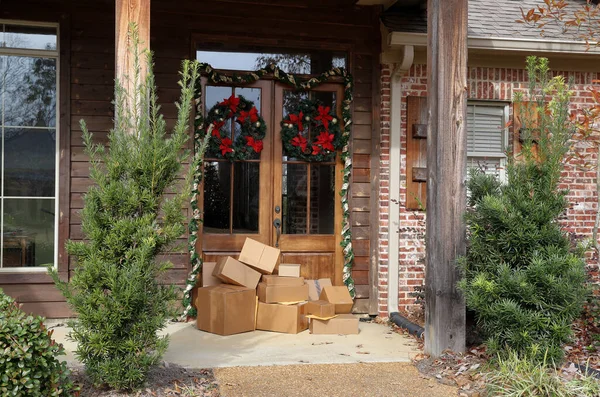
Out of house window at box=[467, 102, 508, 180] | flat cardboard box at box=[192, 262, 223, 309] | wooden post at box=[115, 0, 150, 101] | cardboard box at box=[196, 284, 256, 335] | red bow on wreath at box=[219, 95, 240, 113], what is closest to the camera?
wooden post at box=[115, 0, 150, 101]

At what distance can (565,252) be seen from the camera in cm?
441

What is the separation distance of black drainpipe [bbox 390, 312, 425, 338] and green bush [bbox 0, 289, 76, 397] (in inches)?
130

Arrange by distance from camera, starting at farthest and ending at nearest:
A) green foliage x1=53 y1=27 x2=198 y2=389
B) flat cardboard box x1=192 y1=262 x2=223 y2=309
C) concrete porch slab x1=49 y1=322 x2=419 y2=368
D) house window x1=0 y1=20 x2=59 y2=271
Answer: flat cardboard box x1=192 y1=262 x2=223 y2=309 < house window x1=0 y1=20 x2=59 y2=271 < concrete porch slab x1=49 y1=322 x2=419 y2=368 < green foliage x1=53 y1=27 x2=198 y2=389

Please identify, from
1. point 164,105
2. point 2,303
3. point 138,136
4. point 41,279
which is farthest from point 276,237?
point 2,303

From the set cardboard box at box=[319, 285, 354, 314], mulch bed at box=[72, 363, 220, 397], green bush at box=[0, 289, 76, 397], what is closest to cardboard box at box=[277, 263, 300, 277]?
cardboard box at box=[319, 285, 354, 314]

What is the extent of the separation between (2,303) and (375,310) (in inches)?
163

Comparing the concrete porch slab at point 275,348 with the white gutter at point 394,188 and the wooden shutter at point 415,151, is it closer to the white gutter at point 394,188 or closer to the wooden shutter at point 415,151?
the white gutter at point 394,188

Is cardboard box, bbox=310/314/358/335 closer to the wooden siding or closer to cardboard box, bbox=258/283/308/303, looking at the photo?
cardboard box, bbox=258/283/308/303

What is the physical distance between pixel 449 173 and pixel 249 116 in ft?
8.36

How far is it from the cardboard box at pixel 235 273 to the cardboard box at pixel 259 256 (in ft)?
0.24

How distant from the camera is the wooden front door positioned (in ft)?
21.5

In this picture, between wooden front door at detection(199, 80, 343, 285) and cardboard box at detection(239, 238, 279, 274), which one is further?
wooden front door at detection(199, 80, 343, 285)

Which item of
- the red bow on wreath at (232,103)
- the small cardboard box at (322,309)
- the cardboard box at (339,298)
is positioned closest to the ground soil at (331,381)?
the small cardboard box at (322,309)

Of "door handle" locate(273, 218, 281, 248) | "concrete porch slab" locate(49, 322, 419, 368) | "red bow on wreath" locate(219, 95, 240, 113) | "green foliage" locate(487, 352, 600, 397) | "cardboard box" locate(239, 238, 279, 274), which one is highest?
"red bow on wreath" locate(219, 95, 240, 113)
